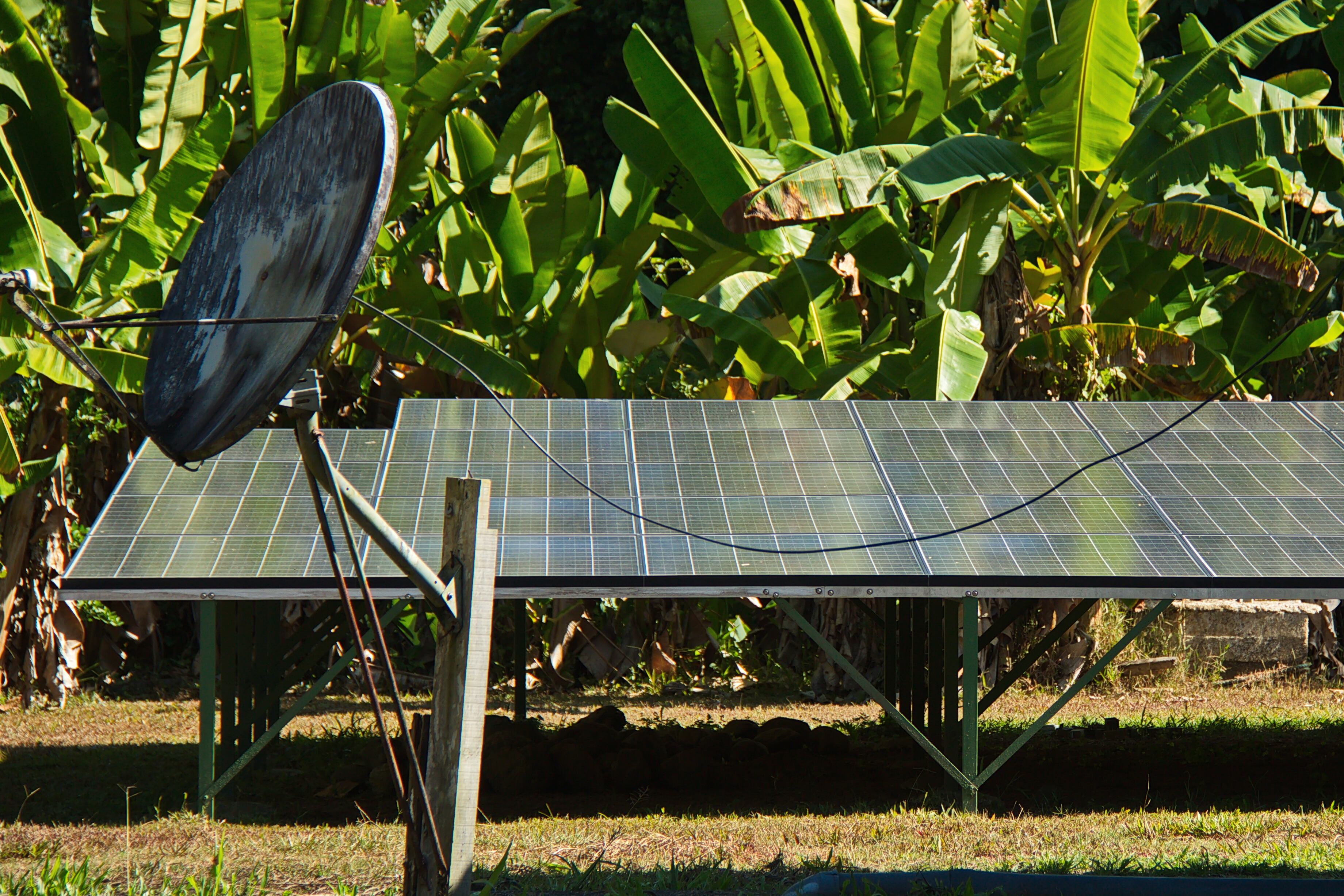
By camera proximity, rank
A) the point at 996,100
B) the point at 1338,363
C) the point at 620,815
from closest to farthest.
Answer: the point at 620,815 < the point at 996,100 < the point at 1338,363

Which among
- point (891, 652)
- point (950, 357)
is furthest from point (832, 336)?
point (891, 652)

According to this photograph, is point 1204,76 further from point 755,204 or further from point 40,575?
point 40,575

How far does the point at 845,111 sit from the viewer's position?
539 inches

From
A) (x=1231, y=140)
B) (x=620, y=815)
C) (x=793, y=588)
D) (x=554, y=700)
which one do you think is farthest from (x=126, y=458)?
(x=1231, y=140)

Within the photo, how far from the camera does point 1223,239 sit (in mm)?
12195

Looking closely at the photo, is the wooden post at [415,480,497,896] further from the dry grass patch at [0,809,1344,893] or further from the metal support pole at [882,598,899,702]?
the metal support pole at [882,598,899,702]

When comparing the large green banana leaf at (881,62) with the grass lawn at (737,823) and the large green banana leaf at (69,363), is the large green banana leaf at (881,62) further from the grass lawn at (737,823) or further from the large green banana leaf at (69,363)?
the large green banana leaf at (69,363)

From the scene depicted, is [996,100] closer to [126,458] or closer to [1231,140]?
[1231,140]

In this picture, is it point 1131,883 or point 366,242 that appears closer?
point 366,242

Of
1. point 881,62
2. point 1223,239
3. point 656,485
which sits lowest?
point 656,485

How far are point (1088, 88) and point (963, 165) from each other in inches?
49.7

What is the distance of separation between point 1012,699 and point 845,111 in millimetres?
7008

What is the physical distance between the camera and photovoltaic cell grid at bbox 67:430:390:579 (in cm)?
852

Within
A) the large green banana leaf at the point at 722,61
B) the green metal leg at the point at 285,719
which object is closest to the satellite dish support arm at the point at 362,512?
the green metal leg at the point at 285,719
